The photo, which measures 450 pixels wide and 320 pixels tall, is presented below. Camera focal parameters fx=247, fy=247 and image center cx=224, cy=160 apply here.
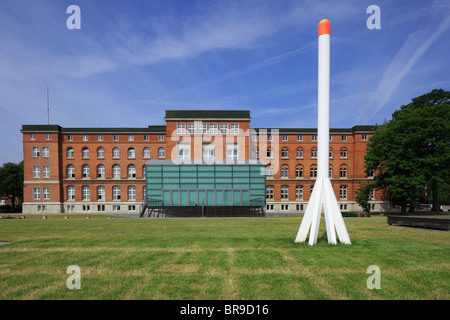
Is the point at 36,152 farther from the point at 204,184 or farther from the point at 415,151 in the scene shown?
the point at 415,151

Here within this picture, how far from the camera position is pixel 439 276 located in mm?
6879

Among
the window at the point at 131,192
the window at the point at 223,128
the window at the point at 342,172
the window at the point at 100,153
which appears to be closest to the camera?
the window at the point at 223,128

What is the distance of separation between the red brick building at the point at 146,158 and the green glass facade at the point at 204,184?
6.86 metres

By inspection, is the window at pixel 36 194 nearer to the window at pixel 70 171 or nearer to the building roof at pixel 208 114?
the window at pixel 70 171

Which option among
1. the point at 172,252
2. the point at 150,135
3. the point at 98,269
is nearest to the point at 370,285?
the point at 172,252

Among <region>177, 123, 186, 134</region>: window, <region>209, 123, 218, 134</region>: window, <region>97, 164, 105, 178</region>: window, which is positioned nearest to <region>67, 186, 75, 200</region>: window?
<region>97, 164, 105, 178</region>: window

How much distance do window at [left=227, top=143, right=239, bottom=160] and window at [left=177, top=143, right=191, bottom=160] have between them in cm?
686

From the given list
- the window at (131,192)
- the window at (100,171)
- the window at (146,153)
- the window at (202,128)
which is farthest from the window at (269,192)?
the window at (100,171)

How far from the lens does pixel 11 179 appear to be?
54.0 metres

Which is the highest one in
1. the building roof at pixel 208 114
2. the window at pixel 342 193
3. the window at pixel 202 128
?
the building roof at pixel 208 114

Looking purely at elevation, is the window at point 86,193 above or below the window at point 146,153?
below

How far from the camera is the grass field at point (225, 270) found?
5.75m

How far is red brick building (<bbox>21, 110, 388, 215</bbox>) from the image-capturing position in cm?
4434
